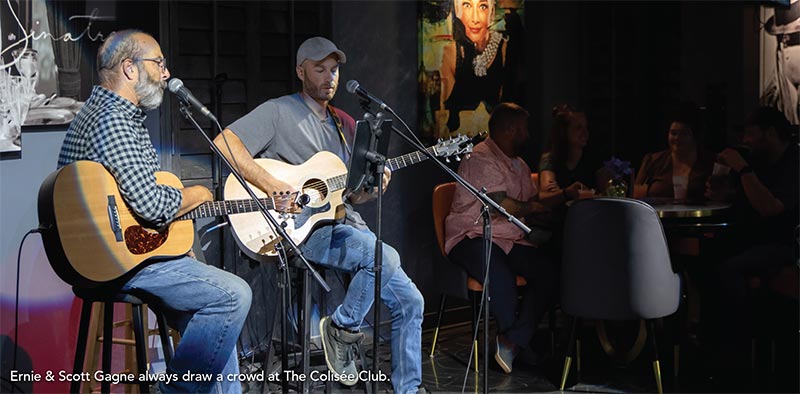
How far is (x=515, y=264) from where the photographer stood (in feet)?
19.0

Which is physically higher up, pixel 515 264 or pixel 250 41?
pixel 250 41

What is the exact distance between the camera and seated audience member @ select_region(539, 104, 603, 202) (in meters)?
6.00

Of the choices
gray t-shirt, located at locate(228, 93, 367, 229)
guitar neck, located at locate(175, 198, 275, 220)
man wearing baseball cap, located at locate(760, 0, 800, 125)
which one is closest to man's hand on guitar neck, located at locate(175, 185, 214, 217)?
guitar neck, located at locate(175, 198, 275, 220)

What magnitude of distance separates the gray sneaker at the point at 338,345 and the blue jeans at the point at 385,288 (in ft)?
0.55

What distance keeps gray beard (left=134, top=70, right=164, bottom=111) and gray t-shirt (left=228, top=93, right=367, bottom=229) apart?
2.20ft

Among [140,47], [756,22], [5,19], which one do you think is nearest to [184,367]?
[140,47]

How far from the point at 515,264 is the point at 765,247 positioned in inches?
53.3

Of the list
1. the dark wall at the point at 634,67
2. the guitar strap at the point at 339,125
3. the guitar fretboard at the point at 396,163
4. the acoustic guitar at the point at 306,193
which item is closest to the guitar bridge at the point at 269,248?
the acoustic guitar at the point at 306,193

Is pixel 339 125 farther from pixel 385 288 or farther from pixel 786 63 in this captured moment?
pixel 786 63

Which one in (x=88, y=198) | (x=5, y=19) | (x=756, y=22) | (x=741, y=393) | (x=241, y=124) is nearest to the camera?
(x=88, y=198)

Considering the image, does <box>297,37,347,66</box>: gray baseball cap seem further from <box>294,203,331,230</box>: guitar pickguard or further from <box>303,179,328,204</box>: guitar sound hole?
<box>294,203,331,230</box>: guitar pickguard

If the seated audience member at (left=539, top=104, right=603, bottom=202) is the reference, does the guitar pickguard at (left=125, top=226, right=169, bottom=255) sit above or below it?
below

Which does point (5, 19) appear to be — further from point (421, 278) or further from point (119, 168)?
point (421, 278)

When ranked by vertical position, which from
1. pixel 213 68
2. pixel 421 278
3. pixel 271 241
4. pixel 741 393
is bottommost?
pixel 741 393
